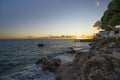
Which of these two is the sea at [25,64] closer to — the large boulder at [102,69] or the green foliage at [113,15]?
the large boulder at [102,69]

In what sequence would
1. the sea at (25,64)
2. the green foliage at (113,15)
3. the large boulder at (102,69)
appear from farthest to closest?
the green foliage at (113,15) → the sea at (25,64) → the large boulder at (102,69)

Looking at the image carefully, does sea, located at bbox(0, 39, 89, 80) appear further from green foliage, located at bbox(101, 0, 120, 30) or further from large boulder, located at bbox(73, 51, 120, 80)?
green foliage, located at bbox(101, 0, 120, 30)

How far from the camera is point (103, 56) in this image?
9.09 metres

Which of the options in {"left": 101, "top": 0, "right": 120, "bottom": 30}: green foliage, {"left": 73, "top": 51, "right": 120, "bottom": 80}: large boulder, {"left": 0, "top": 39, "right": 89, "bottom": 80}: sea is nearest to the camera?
{"left": 73, "top": 51, "right": 120, "bottom": 80}: large boulder

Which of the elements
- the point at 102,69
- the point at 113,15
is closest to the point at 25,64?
the point at 113,15

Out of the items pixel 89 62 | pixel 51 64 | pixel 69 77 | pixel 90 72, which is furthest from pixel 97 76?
pixel 51 64

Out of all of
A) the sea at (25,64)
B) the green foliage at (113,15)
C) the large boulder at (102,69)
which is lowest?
the sea at (25,64)

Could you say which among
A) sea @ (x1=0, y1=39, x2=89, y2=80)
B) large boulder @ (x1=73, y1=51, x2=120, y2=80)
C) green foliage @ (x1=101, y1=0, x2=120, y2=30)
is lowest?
sea @ (x1=0, y1=39, x2=89, y2=80)

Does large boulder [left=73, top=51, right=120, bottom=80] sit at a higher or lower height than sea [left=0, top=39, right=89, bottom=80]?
higher

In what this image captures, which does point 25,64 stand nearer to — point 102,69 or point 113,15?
point 113,15

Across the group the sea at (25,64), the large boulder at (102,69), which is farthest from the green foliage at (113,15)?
the large boulder at (102,69)

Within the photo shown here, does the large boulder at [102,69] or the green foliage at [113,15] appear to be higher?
the green foliage at [113,15]

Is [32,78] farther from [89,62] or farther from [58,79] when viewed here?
[89,62]

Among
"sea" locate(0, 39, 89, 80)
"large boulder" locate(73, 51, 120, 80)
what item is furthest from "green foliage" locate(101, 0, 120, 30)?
"large boulder" locate(73, 51, 120, 80)
